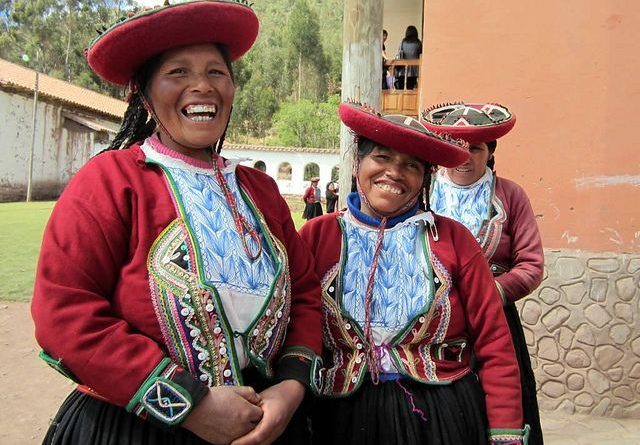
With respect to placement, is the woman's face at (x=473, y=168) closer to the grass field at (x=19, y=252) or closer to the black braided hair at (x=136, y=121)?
the black braided hair at (x=136, y=121)

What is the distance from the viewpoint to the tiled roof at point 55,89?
86.4 ft

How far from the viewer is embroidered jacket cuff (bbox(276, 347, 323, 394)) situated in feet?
5.31

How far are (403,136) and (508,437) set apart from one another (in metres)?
0.99

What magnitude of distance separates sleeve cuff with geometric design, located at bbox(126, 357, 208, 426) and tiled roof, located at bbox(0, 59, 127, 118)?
27046 mm

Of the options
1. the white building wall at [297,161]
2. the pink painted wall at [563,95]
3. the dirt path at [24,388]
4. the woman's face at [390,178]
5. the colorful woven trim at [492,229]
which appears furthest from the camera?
the white building wall at [297,161]

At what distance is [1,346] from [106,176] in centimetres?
526

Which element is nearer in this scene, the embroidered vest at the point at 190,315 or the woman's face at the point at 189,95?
the embroidered vest at the point at 190,315

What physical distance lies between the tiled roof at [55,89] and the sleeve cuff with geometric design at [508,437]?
27.0 meters

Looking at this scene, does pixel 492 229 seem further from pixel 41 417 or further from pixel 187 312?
pixel 41 417

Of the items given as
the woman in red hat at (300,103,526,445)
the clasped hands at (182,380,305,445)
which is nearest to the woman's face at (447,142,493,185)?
the woman in red hat at (300,103,526,445)

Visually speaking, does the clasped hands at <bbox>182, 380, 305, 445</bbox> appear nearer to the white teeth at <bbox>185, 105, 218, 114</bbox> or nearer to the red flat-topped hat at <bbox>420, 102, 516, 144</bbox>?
the white teeth at <bbox>185, 105, 218, 114</bbox>

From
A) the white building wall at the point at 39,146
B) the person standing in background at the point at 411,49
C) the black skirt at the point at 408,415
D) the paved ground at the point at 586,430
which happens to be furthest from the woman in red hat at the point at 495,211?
the white building wall at the point at 39,146

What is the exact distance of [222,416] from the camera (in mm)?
1394

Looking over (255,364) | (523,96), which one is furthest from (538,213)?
(255,364)
